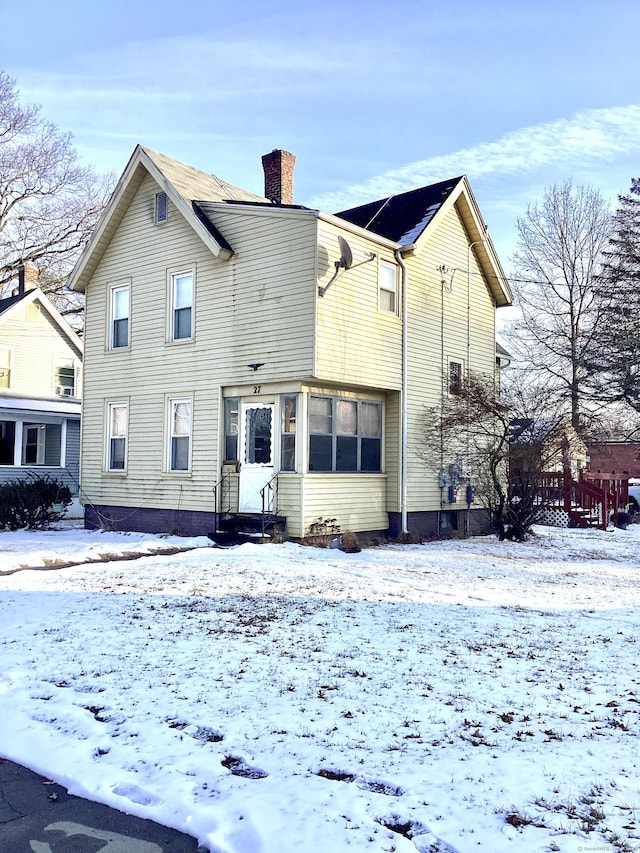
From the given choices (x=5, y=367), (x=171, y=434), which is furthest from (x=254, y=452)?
(x=5, y=367)

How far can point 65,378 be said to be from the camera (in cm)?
3100

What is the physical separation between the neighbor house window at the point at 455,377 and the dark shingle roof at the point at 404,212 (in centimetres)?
345

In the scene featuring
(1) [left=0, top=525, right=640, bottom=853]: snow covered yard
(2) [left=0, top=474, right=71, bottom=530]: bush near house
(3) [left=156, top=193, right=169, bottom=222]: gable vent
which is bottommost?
(1) [left=0, top=525, right=640, bottom=853]: snow covered yard

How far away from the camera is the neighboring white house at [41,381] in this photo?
92.1 feet

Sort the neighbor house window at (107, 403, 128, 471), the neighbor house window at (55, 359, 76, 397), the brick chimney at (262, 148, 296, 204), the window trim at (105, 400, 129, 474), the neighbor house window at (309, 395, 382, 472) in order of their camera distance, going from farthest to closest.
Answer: the neighbor house window at (55, 359, 76, 397)
the brick chimney at (262, 148, 296, 204)
the neighbor house window at (107, 403, 128, 471)
the window trim at (105, 400, 129, 474)
the neighbor house window at (309, 395, 382, 472)

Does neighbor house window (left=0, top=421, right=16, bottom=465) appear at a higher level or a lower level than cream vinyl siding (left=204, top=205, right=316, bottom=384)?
lower

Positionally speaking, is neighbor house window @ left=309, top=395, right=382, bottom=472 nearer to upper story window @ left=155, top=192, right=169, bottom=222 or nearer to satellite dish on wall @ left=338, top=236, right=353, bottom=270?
satellite dish on wall @ left=338, top=236, right=353, bottom=270

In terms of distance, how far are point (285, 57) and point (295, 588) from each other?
9.24 meters

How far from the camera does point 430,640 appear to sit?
739cm

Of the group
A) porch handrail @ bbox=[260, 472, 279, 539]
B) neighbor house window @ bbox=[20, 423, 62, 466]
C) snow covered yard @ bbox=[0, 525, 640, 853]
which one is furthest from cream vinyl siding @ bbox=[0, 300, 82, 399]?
snow covered yard @ bbox=[0, 525, 640, 853]

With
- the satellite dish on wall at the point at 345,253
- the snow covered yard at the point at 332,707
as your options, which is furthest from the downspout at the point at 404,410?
the snow covered yard at the point at 332,707

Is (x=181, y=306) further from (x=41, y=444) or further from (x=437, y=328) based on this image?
(x=41, y=444)

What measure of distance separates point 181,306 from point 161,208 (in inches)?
97.8

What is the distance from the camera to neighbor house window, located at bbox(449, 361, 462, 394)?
1798cm
